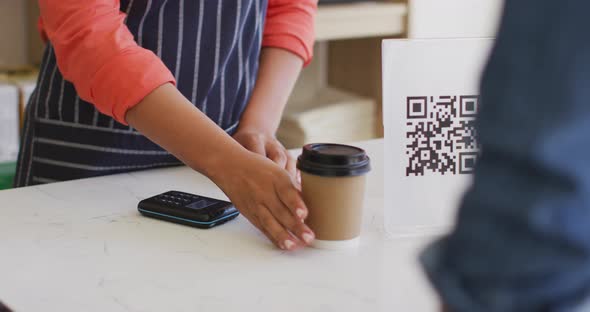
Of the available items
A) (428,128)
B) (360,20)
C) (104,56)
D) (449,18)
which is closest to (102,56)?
(104,56)

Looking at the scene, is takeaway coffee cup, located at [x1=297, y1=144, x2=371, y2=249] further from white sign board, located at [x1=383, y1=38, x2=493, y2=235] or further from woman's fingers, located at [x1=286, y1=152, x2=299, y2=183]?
woman's fingers, located at [x1=286, y1=152, x2=299, y2=183]

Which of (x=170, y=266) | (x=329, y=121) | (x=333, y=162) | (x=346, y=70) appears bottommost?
(x=329, y=121)

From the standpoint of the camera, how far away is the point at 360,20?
3.00 metres

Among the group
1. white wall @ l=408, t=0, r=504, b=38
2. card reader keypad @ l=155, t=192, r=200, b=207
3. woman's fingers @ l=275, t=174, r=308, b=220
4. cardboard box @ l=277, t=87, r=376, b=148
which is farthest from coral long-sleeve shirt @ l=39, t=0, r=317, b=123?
white wall @ l=408, t=0, r=504, b=38

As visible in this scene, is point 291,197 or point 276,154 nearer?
point 291,197

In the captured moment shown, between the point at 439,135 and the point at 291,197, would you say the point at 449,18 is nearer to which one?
the point at 439,135

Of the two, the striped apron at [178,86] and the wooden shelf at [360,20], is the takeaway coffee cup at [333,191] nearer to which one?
the striped apron at [178,86]

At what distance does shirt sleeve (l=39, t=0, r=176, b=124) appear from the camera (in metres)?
1.15

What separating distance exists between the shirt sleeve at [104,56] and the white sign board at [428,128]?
0.34 m

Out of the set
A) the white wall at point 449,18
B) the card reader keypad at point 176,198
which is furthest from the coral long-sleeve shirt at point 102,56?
the white wall at point 449,18

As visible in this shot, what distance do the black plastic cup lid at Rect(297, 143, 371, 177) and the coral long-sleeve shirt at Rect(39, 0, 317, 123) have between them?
0.28m

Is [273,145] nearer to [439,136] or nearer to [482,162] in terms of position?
[439,136]

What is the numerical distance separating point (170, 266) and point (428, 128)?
0.37 m

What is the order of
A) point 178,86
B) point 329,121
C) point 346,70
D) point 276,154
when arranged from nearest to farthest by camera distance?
point 276,154
point 178,86
point 329,121
point 346,70
